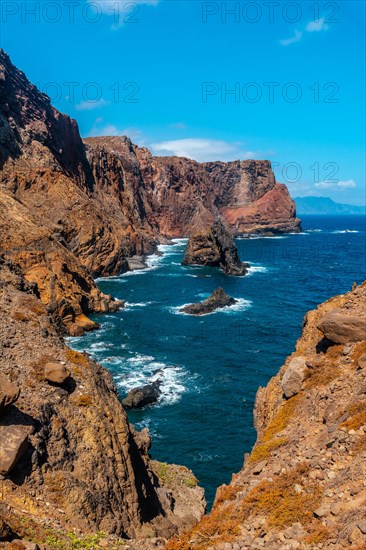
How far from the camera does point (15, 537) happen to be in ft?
44.7

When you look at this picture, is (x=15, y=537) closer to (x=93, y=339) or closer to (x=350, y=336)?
(x=350, y=336)

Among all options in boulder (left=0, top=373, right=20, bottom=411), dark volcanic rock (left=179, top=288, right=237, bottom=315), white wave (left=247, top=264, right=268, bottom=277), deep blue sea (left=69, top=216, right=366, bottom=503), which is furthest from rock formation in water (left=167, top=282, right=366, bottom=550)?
white wave (left=247, top=264, right=268, bottom=277)

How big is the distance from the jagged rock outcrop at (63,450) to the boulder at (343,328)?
37.2 ft

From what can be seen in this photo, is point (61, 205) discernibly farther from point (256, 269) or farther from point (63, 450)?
point (63, 450)

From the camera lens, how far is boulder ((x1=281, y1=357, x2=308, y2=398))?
21.5m

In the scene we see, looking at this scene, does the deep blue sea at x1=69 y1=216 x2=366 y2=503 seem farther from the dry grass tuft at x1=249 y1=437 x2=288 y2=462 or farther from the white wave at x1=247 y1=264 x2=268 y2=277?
the dry grass tuft at x1=249 y1=437 x2=288 y2=462

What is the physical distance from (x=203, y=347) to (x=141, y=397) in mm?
18635

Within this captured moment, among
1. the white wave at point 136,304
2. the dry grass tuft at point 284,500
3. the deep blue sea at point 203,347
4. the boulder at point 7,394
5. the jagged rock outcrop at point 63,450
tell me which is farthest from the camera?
the white wave at point 136,304

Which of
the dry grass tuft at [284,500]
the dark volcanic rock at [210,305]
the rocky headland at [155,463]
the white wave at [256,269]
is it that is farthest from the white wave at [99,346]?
the white wave at [256,269]

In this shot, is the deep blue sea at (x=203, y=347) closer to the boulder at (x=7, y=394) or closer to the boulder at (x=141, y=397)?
the boulder at (x=141, y=397)

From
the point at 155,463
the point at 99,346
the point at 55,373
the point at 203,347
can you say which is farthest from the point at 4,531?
the point at 203,347

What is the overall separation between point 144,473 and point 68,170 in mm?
122122

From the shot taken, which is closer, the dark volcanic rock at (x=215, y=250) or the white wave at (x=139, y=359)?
the white wave at (x=139, y=359)

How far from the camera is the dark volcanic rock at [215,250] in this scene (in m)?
127
